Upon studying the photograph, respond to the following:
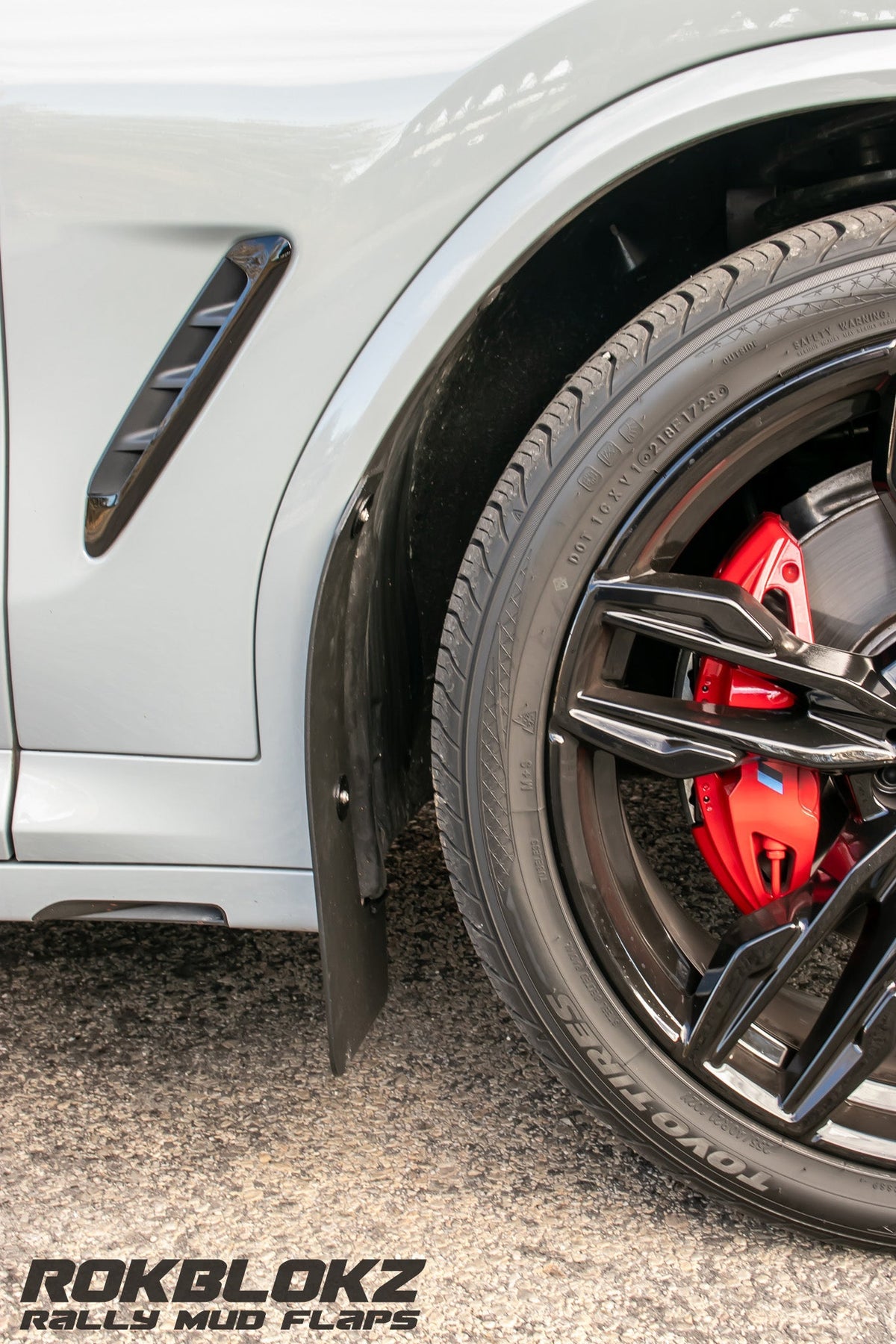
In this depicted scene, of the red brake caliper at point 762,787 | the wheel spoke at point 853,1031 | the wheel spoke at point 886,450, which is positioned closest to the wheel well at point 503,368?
the wheel spoke at point 886,450

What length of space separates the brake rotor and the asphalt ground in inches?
17.6

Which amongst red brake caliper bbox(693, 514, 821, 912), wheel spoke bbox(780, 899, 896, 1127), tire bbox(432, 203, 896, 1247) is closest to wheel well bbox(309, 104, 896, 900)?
tire bbox(432, 203, 896, 1247)

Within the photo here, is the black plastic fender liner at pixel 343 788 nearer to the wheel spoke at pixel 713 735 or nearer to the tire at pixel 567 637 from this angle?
the tire at pixel 567 637

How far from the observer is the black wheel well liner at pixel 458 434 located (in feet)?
4.15

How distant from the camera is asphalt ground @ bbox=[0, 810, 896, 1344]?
50.6 inches

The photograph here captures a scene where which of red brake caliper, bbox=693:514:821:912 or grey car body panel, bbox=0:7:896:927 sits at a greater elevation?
grey car body panel, bbox=0:7:896:927

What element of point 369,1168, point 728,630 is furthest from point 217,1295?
point 728,630

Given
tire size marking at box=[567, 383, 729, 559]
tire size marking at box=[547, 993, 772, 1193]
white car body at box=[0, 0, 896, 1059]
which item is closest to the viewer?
white car body at box=[0, 0, 896, 1059]

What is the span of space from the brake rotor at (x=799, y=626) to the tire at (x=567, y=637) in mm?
124

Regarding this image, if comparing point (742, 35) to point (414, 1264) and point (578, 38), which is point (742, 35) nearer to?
point (578, 38)

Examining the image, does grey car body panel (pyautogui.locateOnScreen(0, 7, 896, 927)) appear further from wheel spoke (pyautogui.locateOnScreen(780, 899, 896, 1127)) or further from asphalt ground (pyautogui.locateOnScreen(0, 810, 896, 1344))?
wheel spoke (pyautogui.locateOnScreen(780, 899, 896, 1127))

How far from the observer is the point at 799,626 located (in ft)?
4.20

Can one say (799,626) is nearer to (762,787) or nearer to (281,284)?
(762,787)

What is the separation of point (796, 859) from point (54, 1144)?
1.02 meters
